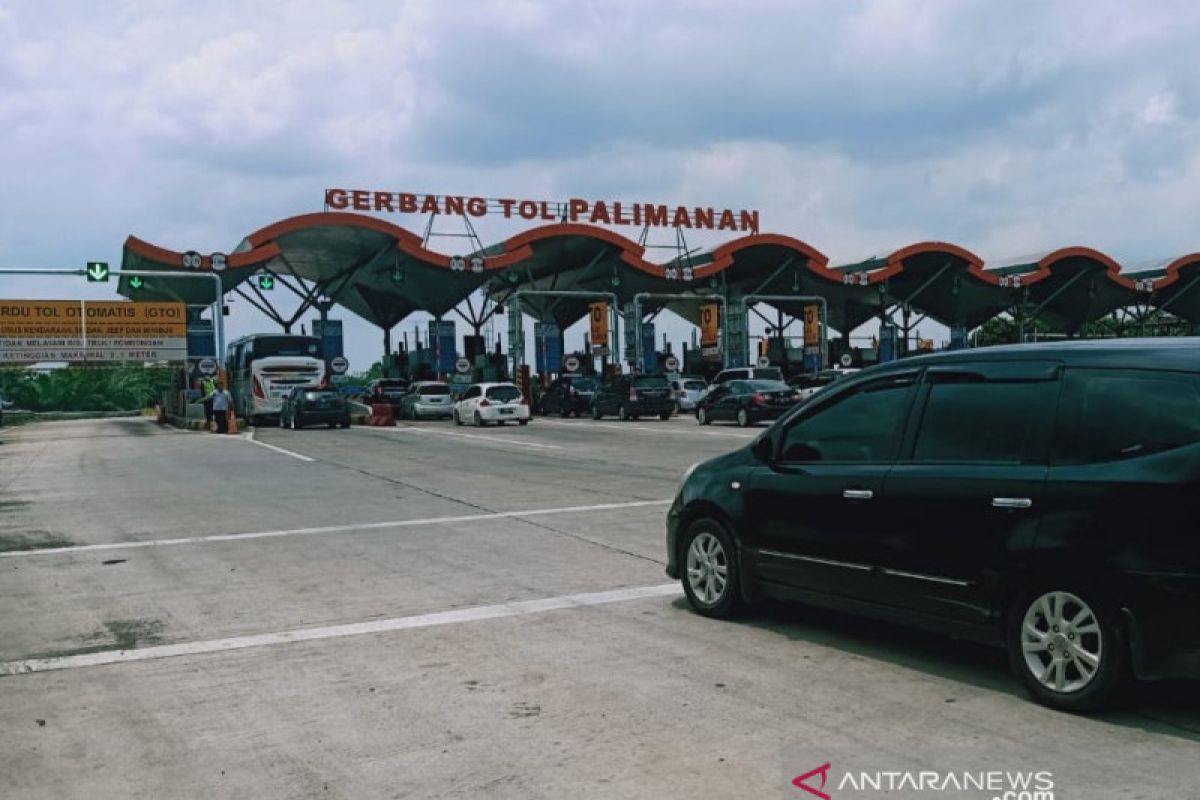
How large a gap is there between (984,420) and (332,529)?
7.96m

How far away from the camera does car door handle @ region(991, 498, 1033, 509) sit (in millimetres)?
4988

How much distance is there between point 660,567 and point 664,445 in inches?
576

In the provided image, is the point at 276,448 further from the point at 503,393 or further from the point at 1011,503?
the point at 1011,503

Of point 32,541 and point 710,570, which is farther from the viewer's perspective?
point 32,541

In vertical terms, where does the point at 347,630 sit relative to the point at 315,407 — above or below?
below

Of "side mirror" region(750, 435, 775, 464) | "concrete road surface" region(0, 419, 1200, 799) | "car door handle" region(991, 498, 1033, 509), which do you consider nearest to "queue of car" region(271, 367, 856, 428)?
"concrete road surface" region(0, 419, 1200, 799)

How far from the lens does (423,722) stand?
5.04 metres

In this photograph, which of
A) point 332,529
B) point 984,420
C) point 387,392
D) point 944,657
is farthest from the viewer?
point 387,392

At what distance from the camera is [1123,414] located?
4855 millimetres

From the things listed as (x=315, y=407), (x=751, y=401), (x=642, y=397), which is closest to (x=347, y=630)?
(x=751, y=401)

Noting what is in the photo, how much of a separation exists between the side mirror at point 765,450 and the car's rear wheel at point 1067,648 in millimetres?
1847

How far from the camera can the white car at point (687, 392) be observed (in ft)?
151

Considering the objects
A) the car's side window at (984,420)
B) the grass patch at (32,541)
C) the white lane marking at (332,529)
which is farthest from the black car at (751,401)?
the car's side window at (984,420)

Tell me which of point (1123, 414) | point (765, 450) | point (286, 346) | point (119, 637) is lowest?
point (119, 637)
